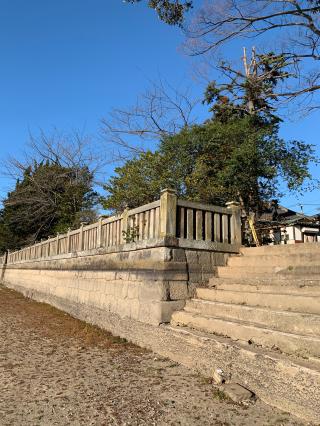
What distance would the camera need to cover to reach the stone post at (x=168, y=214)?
22.4 feet

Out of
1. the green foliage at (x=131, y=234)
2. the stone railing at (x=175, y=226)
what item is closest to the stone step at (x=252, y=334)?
the stone railing at (x=175, y=226)

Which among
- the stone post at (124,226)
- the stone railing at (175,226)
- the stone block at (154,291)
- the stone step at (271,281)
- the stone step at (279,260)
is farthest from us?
the stone post at (124,226)

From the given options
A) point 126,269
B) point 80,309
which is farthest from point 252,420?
point 80,309

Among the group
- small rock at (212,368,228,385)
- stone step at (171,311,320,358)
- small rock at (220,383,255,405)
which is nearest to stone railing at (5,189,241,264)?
stone step at (171,311,320,358)

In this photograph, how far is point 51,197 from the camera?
25.4 meters

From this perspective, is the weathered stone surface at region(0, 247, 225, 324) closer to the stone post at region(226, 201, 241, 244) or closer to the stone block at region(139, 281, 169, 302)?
the stone block at region(139, 281, 169, 302)

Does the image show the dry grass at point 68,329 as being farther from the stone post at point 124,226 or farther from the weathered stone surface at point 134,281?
the stone post at point 124,226

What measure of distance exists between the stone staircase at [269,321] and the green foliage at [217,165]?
4.68 metres

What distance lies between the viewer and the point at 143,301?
6918 millimetres

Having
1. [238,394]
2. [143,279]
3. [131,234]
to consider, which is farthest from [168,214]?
[238,394]

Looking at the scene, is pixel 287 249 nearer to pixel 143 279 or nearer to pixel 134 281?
pixel 143 279

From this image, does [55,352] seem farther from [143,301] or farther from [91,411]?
[91,411]

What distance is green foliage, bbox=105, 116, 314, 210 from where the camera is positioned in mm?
11766

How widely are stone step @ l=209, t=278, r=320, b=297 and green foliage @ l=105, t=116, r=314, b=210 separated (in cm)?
555
